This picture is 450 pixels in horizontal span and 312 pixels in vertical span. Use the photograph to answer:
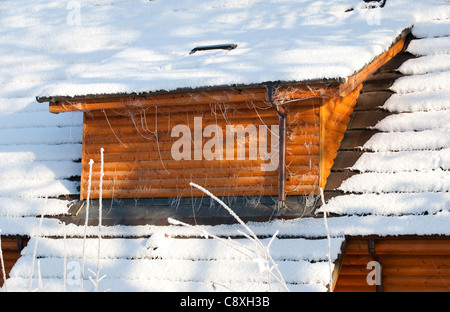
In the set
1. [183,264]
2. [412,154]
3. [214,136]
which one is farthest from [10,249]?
[412,154]

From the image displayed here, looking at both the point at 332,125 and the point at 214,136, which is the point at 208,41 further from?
the point at 332,125

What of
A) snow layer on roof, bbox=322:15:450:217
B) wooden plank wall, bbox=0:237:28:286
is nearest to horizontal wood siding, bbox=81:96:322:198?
snow layer on roof, bbox=322:15:450:217

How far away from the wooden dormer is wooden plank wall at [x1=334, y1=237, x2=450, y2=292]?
0.80 m

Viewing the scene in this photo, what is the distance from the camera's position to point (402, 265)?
292 inches

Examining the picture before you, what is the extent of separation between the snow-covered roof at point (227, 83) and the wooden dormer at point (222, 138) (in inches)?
7.3

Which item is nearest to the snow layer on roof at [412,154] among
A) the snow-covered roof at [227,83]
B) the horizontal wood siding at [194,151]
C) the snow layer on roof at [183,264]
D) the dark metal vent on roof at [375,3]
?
the snow-covered roof at [227,83]

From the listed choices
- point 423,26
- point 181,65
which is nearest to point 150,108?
point 181,65

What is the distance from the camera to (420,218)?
22.7 feet

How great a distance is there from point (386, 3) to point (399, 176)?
2.78m

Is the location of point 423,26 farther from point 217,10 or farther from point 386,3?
point 217,10

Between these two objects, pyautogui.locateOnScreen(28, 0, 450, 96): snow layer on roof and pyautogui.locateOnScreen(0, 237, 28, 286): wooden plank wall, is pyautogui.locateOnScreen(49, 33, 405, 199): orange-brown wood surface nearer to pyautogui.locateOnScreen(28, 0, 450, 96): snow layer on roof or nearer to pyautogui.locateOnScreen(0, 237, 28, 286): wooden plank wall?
pyautogui.locateOnScreen(28, 0, 450, 96): snow layer on roof

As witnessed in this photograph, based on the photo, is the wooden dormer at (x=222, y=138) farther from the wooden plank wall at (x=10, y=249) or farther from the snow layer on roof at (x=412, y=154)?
the wooden plank wall at (x=10, y=249)

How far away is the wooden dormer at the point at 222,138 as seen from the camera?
7.43 metres

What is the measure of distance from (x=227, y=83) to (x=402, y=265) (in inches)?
101
